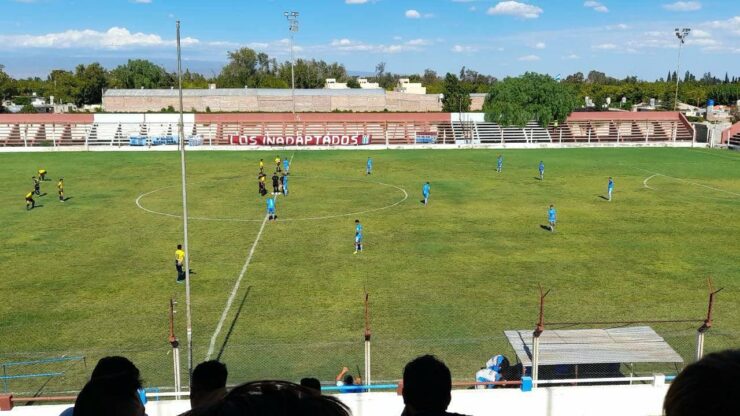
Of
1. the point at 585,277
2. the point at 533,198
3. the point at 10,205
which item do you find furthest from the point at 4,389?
the point at 533,198

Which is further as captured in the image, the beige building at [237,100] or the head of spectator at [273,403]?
the beige building at [237,100]

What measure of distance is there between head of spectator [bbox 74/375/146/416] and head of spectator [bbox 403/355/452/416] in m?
1.50

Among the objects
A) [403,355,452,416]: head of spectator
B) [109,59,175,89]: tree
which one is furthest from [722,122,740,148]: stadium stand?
[109,59,175,89]: tree

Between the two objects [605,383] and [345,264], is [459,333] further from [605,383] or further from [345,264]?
[345,264]

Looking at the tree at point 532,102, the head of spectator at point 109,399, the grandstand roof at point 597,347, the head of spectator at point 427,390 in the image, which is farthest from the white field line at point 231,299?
the tree at point 532,102

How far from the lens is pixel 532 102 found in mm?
67438

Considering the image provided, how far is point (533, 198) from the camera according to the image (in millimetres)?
35906

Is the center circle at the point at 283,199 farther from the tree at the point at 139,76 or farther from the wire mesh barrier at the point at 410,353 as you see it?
the tree at the point at 139,76

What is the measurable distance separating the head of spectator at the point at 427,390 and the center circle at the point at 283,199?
88.2 ft

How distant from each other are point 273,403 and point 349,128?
231ft

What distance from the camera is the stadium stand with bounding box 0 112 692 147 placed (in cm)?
6594

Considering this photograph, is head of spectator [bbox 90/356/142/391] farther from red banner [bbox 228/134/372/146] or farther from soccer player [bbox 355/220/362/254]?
red banner [bbox 228/134/372/146]

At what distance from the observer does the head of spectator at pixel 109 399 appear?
249 centimetres

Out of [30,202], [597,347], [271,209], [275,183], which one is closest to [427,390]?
[597,347]
